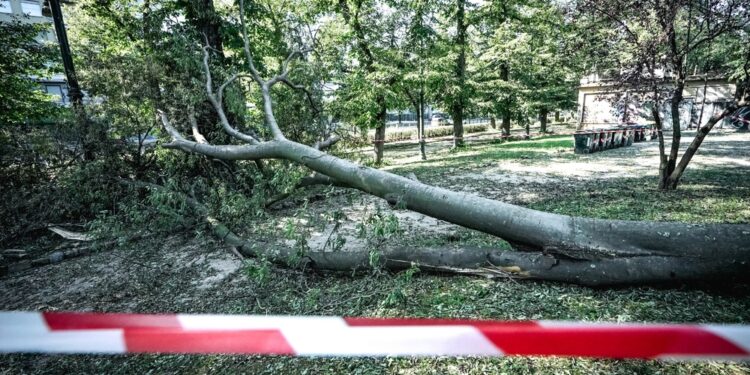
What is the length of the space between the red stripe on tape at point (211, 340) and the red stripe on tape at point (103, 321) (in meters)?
0.03

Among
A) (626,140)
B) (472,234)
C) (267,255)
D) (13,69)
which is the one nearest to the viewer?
(267,255)

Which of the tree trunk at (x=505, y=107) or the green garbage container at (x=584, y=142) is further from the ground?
the tree trunk at (x=505, y=107)

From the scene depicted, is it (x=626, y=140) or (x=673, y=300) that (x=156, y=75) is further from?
(x=626, y=140)

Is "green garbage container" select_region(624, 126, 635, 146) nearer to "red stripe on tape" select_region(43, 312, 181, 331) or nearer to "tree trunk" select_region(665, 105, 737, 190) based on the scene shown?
"tree trunk" select_region(665, 105, 737, 190)

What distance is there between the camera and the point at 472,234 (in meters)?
5.02

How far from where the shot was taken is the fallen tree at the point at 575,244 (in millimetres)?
2588

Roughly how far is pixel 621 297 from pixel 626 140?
1687 centimetres

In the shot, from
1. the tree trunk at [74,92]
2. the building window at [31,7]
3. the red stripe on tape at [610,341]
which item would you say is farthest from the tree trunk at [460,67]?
the building window at [31,7]

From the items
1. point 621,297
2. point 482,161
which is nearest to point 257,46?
point 482,161

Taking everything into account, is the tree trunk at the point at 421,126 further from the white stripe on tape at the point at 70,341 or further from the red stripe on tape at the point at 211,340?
the white stripe on tape at the point at 70,341

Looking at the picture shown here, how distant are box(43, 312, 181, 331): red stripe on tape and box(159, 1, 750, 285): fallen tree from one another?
2.54 m

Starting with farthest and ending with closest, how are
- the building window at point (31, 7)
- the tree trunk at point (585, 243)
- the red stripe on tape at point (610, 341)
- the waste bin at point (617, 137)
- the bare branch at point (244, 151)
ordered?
the building window at point (31, 7) → the waste bin at point (617, 137) → the bare branch at point (244, 151) → the tree trunk at point (585, 243) → the red stripe on tape at point (610, 341)

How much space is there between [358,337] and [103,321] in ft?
2.96

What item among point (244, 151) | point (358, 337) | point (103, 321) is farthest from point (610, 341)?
point (244, 151)
